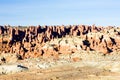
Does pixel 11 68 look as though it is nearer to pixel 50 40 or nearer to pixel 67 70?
pixel 67 70

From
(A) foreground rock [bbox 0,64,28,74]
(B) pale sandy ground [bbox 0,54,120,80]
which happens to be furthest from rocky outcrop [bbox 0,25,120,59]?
(A) foreground rock [bbox 0,64,28,74]

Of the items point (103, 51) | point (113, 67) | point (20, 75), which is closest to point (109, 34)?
point (103, 51)

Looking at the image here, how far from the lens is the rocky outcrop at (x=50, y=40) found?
147762 millimetres

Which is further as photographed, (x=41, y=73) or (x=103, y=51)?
(x=103, y=51)

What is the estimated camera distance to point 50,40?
536 ft

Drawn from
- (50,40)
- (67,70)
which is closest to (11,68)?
(67,70)

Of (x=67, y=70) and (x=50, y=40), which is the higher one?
(x=50, y=40)

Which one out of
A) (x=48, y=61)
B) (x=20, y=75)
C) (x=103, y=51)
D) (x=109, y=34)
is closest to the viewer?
(x=20, y=75)

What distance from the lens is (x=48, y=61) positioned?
135750mm

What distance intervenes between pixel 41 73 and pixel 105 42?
44845 mm

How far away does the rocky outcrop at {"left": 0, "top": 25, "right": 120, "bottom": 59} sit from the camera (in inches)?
5817

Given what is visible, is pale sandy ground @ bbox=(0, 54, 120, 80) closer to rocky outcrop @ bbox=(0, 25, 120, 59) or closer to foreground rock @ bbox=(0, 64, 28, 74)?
foreground rock @ bbox=(0, 64, 28, 74)

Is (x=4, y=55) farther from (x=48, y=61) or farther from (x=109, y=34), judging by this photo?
(x=109, y=34)

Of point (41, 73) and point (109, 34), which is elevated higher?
point (109, 34)
